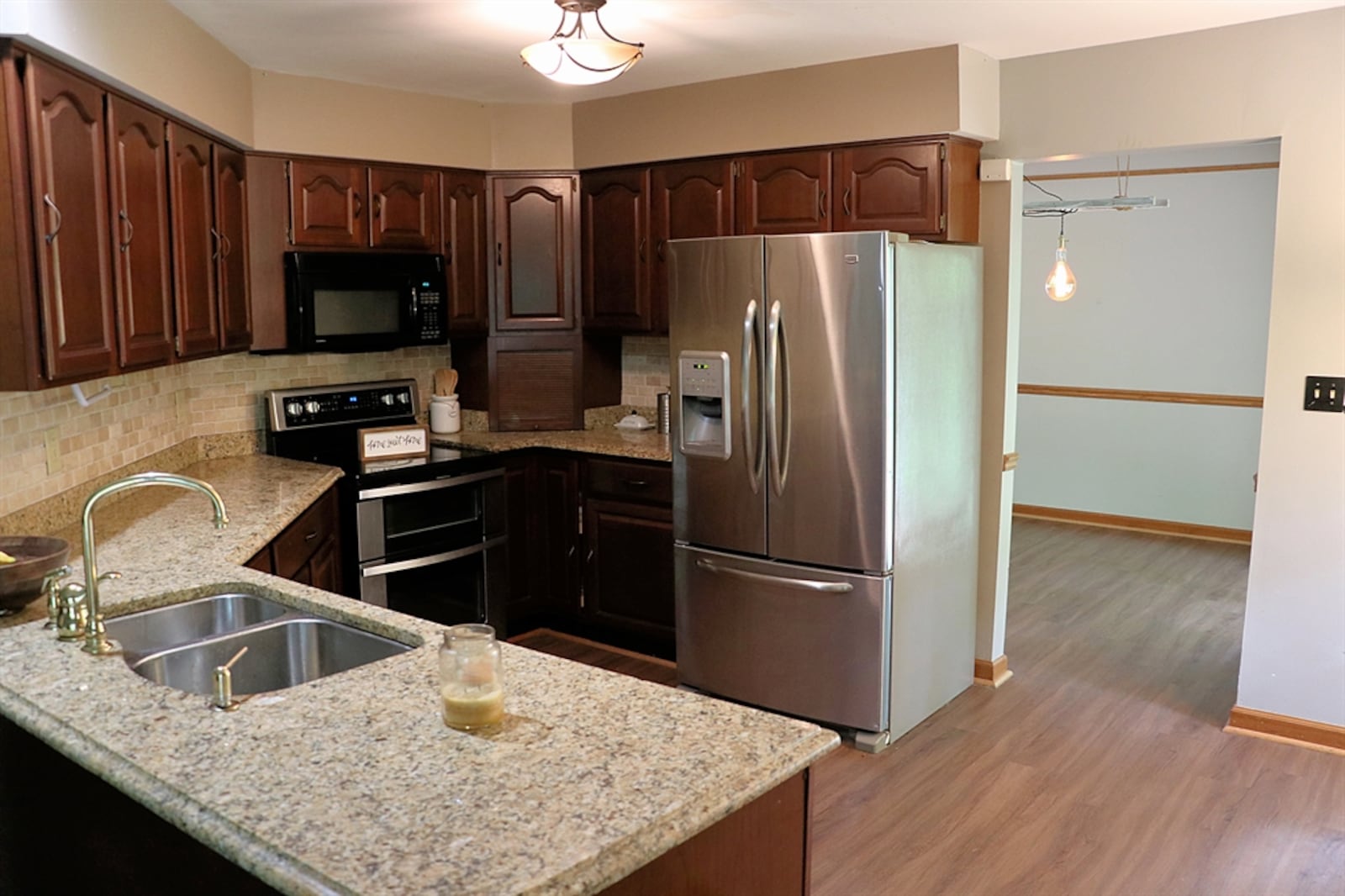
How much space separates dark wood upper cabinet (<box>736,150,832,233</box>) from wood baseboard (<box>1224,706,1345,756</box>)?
2.28 m

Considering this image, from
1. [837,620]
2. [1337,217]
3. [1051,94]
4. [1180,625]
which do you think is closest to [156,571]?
[837,620]

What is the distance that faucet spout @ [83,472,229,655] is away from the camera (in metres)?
2.01

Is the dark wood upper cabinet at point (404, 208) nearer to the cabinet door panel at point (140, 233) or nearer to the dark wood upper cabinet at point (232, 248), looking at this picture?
the dark wood upper cabinet at point (232, 248)

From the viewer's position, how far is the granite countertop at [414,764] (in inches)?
52.2

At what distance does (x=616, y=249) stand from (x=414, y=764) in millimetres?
3573

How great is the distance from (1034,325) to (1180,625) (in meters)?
2.85

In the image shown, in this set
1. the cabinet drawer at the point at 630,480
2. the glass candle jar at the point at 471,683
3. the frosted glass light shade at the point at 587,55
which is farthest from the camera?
the cabinet drawer at the point at 630,480

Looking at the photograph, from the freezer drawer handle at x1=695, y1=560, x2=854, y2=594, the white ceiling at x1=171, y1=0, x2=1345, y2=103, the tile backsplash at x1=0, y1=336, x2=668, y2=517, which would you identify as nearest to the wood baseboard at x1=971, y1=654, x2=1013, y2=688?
the freezer drawer handle at x1=695, y1=560, x2=854, y2=594

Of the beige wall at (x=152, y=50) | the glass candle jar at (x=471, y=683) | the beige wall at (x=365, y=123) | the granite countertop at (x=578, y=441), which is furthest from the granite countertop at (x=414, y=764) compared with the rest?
the beige wall at (x=365, y=123)

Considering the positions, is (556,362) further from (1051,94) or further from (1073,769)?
(1073,769)

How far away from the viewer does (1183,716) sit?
13.3ft

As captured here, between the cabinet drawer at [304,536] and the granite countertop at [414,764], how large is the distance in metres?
1.16

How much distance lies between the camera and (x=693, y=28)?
3592 millimetres

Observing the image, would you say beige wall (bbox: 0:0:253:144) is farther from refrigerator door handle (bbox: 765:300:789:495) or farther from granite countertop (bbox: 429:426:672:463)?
refrigerator door handle (bbox: 765:300:789:495)
